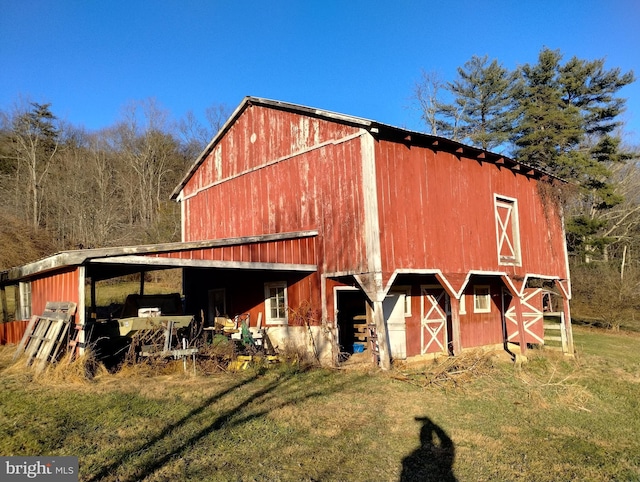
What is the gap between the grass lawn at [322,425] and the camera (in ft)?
17.8

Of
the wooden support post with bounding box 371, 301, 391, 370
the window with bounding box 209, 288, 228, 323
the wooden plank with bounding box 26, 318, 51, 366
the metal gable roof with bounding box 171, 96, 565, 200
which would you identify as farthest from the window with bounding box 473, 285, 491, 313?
→ the wooden plank with bounding box 26, 318, 51, 366

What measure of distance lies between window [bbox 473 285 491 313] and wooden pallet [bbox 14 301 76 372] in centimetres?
1160

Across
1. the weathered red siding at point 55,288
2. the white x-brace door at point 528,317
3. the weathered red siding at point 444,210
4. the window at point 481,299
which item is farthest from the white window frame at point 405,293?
the weathered red siding at point 55,288

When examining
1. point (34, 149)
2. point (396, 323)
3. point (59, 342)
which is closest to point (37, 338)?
point (59, 342)

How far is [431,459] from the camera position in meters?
5.89

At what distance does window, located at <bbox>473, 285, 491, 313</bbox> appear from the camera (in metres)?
15.6

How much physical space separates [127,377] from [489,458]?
661 cm

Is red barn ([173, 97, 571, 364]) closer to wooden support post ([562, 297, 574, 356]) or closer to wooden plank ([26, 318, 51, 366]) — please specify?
wooden support post ([562, 297, 574, 356])

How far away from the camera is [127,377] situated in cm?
916

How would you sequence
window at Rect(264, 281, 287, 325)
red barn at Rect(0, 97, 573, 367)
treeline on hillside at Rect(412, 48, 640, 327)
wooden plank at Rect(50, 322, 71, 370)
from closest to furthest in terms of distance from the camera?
wooden plank at Rect(50, 322, 71, 370), red barn at Rect(0, 97, 573, 367), window at Rect(264, 281, 287, 325), treeline on hillside at Rect(412, 48, 640, 327)

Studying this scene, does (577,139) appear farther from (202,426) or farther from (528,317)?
(202,426)

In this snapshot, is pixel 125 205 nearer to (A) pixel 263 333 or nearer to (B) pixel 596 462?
(A) pixel 263 333

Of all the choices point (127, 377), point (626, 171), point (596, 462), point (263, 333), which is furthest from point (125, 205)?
point (626, 171)

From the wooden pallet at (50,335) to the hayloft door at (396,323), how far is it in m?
7.41
